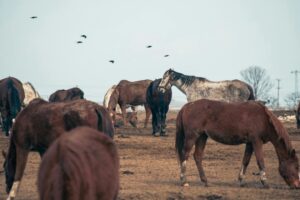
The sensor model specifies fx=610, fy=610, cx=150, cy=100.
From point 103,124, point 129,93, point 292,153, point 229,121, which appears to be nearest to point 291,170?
point 292,153

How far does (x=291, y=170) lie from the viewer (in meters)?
11.4

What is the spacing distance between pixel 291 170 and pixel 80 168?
6.78m

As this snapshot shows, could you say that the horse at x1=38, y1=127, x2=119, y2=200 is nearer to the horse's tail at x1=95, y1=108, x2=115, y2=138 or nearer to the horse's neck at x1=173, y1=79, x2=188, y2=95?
the horse's tail at x1=95, y1=108, x2=115, y2=138

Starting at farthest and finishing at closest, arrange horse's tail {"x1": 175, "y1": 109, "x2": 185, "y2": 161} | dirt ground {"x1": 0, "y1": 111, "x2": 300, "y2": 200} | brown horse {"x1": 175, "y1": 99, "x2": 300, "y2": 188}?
horse's tail {"x1": 175, "y1": 109, "x2": 185, "y2": 161} < brown horse {"x1": 175, "y1": 99, "x2": 300, "y2": 188} < dirt ground {"x1": 0, "y1": 111, "x2": 300, "y2": 200}

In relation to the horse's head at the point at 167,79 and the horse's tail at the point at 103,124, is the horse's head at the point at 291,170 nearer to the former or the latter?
the horse's tail at the point at 103,124

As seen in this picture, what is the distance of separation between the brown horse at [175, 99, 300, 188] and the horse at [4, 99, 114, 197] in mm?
2723

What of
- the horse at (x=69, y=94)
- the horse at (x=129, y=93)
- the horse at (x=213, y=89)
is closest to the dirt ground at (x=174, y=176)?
the horse at (x=213, y=89)

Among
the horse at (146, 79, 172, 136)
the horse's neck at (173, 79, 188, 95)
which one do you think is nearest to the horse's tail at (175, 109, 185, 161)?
the horse's neck at (173, 79, 188, 95)

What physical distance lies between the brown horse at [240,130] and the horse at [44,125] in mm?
2723

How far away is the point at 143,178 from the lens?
1261cm

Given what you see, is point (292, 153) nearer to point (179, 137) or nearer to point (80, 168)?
point (179, 137)

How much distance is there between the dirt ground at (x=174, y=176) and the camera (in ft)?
34.9

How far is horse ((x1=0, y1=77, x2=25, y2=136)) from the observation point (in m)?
20.1

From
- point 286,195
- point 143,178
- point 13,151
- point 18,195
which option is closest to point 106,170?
point 13,151
